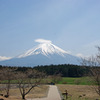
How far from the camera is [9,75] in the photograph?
19.9m

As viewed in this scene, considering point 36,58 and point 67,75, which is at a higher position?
point 36,58

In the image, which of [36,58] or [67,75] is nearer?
[67,75]

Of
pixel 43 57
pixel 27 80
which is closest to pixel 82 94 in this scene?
pixel 27 80

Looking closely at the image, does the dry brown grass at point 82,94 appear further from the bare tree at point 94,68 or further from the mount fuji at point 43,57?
the mount fuji at point 43,57

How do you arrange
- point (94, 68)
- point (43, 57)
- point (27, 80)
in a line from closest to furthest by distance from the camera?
point (94, 68) < point (27, 80) < point (43, 57)

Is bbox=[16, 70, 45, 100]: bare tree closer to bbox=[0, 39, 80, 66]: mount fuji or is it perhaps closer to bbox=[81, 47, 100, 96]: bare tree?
bbox=[81, 47, 100, 96]: bare tree

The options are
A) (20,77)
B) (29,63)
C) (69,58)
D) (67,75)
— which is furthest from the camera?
(69,58)

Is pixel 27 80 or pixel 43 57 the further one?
pixel 43 57

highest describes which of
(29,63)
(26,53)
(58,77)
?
(26,53)

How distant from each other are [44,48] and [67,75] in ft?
314

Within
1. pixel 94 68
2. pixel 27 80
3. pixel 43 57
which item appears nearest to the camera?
pixel 94 68

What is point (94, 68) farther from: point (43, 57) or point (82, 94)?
point (43, 57)

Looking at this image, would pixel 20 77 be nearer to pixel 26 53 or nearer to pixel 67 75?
pixel 67 75

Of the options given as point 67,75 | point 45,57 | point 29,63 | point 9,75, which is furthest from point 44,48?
point 9,75
